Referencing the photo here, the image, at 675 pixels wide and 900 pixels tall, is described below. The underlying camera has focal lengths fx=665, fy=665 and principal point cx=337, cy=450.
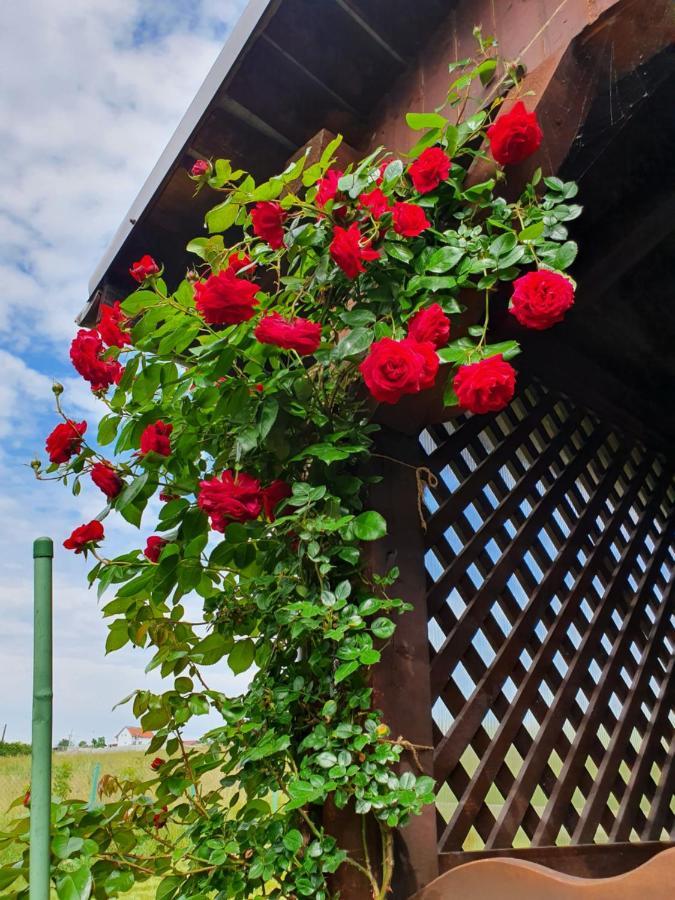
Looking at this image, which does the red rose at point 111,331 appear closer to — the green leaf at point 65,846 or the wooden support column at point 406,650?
the wooden support column at point 406,650

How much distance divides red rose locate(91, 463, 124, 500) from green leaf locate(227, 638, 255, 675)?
15.4 inches

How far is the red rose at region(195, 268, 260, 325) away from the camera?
1.08 m

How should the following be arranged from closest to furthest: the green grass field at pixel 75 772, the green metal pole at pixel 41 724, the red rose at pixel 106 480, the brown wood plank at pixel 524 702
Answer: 1. the green metal pole at pixel 41 724
2. the red rose at pixel 106 480
3. the brown wood plank at pixel 524 702
4. the green grass field at pixel 75 772

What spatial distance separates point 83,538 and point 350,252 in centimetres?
75

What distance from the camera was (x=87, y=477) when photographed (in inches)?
54.9

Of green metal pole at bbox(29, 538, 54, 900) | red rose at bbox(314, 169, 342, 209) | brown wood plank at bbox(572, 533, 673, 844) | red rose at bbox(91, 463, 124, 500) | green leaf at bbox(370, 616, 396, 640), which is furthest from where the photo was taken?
brown wood plank at bbox(572, 533, 673, 844)

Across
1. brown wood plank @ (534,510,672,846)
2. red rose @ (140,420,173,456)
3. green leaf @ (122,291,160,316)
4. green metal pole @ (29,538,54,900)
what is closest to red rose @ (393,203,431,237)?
green leaf @ (122,291,160,316)

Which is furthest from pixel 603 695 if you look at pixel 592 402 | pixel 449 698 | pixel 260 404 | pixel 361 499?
pixel 260 404

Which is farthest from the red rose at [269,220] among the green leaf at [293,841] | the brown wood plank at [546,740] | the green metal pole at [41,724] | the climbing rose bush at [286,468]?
the brown wood plank at [546,740]

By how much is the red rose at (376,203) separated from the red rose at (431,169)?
0.06 metres

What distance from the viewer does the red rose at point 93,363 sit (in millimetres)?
1351

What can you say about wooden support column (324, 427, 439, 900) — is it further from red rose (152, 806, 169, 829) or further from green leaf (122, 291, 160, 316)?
green leaf (122, 291, 160, 316)

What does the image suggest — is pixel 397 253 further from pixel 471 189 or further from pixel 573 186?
pixel 573 186

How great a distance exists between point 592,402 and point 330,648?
5.96ft
